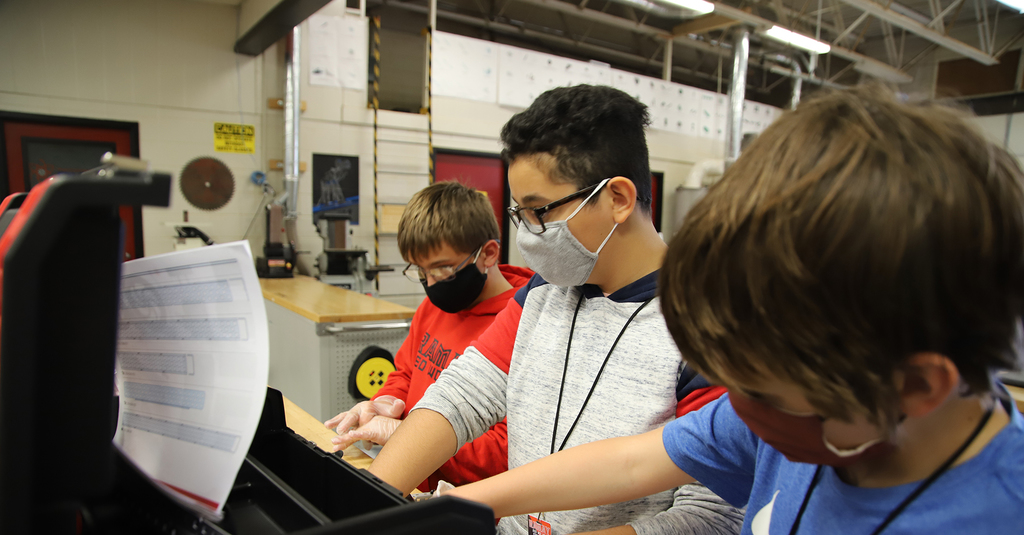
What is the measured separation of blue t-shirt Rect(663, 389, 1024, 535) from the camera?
404 millimetres

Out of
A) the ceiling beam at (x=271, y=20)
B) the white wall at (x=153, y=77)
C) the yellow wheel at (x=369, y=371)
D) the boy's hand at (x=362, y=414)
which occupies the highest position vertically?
the ceiling beam at (x=271, y=20)

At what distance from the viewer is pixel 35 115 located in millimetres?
3670

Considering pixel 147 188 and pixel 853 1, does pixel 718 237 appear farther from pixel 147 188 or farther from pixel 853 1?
pixel 853 1

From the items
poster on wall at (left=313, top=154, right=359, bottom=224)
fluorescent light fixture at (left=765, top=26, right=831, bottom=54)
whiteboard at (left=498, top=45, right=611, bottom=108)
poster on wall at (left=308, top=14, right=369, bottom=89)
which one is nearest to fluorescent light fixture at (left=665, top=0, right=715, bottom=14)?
fluorescent light fixture at (left=765, top=26, right=831, bottom=54)

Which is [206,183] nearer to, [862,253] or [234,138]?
[234,138]

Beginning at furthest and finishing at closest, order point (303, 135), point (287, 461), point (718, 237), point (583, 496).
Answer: point (303, 135), point (583, 496), point (287, 461), point (718, 237)

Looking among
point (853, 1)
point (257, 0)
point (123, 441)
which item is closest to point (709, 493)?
point (123, 441)

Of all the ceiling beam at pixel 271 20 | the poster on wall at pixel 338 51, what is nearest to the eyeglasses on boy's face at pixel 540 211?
the ceiling beam at pixel 271 20

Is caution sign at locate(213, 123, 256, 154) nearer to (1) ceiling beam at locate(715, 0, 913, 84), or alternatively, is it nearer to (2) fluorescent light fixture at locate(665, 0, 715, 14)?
(2) fluorescent light fixture at locate(665, 0, 715, 14)

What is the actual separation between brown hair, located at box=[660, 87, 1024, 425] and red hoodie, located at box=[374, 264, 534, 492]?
0.91 metres

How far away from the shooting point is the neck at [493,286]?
5.33 feet

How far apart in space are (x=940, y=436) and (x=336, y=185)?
15.1 feet

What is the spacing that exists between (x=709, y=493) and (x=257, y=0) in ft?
14.2

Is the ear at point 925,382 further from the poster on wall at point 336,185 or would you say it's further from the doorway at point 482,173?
the doorway at point 482,173
